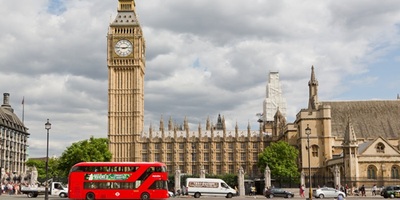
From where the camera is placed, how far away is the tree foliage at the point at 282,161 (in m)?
92.3

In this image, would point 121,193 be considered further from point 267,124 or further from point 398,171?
point 267,124

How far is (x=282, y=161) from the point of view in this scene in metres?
93.7

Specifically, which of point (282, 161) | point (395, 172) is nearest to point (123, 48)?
point (282, 161)

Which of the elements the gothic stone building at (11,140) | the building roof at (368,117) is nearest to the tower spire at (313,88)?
the building roof at (368,117)

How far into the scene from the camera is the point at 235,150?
401ft

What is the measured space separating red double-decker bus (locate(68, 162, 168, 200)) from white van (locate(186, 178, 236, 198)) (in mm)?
16536

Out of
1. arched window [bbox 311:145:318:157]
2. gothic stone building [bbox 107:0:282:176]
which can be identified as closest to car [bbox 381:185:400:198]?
arched window [bbox 311:145:318:157]

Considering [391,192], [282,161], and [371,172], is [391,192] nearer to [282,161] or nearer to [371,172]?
[371,172]

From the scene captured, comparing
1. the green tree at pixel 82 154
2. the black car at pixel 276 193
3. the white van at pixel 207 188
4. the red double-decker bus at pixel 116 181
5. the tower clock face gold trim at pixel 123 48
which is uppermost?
the tower clock face gold trim at pixel 123 48

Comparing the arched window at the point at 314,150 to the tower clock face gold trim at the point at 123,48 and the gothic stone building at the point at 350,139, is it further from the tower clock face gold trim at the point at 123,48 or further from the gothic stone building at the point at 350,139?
the tower clock face gold trim at the point at 123,48

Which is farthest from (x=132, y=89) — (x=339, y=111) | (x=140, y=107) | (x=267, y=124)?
(x=339, y=111)

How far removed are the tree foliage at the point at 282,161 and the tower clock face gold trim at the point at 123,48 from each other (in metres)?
45.0

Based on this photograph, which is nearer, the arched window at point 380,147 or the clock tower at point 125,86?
the arched window at point 380,147

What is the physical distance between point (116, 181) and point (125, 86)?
8187 cm
